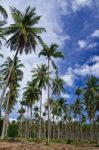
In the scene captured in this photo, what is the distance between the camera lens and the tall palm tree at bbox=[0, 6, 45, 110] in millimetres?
37000

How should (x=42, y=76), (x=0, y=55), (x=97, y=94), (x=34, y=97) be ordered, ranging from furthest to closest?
(x=97, y=94), (x=34, y=97), (x=42, y=76), (x=0, y=55)

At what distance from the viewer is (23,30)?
36.4 meters

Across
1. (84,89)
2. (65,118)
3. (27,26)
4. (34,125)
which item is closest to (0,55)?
(27,26)

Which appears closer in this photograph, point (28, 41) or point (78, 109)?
point (28, 41)

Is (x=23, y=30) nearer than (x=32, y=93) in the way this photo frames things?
Yes

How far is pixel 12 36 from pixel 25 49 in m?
2.64

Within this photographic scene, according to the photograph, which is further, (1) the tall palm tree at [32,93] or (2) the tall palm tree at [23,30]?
(1) the tall palm tree at [32,93]

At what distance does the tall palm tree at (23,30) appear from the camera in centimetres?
3700

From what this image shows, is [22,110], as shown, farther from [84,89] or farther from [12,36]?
[12,36]

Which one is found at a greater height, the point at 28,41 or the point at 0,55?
the point at 28,41

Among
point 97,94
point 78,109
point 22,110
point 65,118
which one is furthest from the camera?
point 65,118

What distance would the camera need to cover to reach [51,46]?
163 ft

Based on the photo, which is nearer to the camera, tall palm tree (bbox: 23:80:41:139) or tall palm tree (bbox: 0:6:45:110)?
tall palm tree (bbox: 0:6:45:110)

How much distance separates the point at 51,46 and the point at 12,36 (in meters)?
13.3
